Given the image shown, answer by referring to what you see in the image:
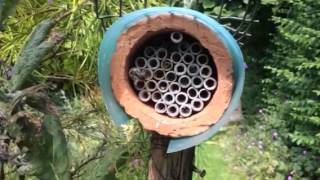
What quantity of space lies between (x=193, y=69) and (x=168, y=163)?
0.25 metres

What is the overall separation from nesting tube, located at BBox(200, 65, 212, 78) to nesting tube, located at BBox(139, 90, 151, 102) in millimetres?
135

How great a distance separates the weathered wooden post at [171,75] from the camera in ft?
5.13

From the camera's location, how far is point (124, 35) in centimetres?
159

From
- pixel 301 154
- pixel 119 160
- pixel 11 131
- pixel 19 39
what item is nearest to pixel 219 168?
pixel 301 154

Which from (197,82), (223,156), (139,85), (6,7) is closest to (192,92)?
(197,82)

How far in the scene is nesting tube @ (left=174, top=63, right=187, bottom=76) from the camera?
5.39 feet

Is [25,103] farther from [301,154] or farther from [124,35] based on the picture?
[301,154]

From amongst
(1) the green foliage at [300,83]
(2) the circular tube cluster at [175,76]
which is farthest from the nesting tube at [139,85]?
(1) the green foliage at [300,83]

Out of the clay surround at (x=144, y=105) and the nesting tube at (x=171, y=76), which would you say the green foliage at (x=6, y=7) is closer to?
the clay surround at (x=144, y=105)

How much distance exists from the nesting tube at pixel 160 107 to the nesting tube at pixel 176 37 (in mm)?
149

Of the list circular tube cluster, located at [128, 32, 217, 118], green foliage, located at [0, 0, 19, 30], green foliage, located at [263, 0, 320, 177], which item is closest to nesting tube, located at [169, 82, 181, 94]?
circular tube cluster, located at [128, 32, 217, 118]

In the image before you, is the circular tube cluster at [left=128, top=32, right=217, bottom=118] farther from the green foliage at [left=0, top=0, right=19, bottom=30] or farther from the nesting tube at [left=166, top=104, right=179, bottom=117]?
the green foliage at [left=0, top=0, right=19, bottom=30]

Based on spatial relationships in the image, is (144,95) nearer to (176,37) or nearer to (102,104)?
(176,37)

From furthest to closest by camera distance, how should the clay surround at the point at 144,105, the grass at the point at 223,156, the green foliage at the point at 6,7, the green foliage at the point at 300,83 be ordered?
the grass at the point at 223,156 → the green foliage at the point at 300,83 → the clay surround at the point at 144,105 → the green foliage at the point at 6,7
